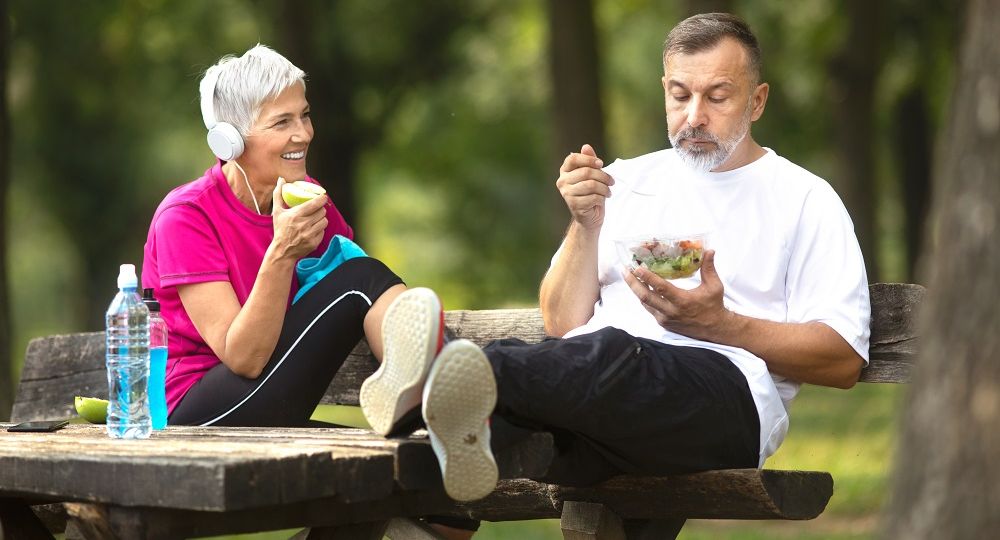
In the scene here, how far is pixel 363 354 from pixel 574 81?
19.6 feet

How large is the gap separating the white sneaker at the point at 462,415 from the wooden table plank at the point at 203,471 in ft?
0.49

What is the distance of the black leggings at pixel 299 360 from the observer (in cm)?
429

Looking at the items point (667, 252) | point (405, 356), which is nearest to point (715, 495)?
point (667, 252)

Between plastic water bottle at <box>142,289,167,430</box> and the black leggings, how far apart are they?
21cm

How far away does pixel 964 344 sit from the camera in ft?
8.37

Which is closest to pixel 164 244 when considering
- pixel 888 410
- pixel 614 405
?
pixel 614 405

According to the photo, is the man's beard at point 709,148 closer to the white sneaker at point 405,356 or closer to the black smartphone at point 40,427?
the white sneaker at point 405,356

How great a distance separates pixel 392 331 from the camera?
337cm

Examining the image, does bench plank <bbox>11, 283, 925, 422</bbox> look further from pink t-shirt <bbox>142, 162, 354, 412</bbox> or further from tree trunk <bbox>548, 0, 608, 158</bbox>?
tree trunk <bbox>548, 0, 608, 158</bbox>

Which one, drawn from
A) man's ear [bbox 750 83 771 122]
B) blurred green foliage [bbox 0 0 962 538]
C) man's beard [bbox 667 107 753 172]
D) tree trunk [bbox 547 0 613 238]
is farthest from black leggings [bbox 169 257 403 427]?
tree trunk [bbox 547 0 613 238]

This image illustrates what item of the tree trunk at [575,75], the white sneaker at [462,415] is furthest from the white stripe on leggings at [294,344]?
the tree trunk at [575,75]

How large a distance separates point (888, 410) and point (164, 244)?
7850 millimetres

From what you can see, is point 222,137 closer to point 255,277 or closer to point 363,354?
point 255,277

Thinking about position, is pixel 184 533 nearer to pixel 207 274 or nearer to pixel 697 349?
pixel 207 274
